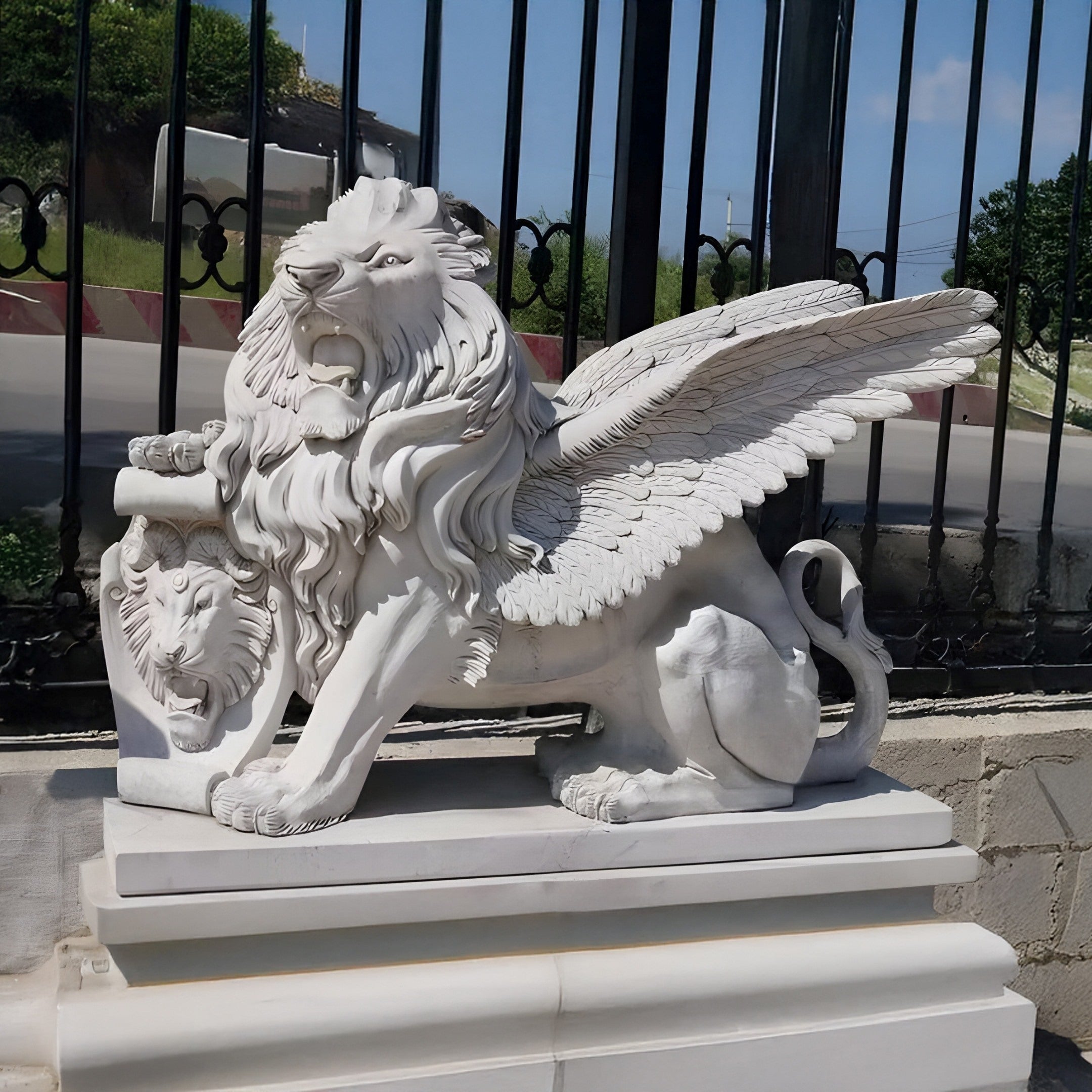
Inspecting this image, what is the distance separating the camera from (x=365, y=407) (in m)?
1.63

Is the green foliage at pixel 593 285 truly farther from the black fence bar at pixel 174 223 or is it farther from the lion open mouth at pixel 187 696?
the lion open mouth at pixel 187 696

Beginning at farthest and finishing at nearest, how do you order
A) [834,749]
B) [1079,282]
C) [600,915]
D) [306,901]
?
[1079,282] < [834,749] < [600,915] < [306,901]

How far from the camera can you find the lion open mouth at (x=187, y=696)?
1.73m

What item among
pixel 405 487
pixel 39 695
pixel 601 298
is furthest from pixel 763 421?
pixel 39 695

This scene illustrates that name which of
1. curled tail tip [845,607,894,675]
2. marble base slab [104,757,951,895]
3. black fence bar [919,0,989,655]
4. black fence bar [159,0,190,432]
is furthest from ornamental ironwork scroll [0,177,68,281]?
black fence bar [919,0,989,655]

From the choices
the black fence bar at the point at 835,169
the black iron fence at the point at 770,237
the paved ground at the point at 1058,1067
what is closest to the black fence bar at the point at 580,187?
the black iron fence at the point at 770,237

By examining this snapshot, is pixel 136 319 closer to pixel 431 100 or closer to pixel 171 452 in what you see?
pixel 431 100

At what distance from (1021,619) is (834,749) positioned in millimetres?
1183

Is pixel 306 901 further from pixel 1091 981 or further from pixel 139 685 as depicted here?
pixel 1091 981

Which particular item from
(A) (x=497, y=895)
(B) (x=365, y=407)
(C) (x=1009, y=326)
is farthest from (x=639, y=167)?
(A) (x=497, y=895)

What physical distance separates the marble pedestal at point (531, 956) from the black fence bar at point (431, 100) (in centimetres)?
121

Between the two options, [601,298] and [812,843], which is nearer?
[812,843]

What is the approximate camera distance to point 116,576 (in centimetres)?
176

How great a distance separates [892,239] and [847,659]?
121 centimetres
